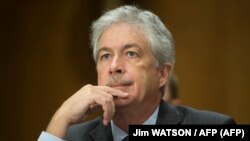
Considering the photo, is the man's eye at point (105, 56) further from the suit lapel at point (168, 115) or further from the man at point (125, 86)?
the suit lapel at point (168, 115)

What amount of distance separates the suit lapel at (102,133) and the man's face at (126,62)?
13 cm

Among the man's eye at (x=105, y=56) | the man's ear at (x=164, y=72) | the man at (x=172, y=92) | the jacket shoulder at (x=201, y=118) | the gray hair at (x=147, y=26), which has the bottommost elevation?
the jacket shoulder at (x=201, y=118)

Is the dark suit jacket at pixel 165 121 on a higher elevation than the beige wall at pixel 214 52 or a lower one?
lower

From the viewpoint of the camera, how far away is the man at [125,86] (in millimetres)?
1377

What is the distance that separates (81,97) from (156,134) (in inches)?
12.1

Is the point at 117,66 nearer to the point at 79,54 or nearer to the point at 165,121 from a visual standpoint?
the point at 165,121

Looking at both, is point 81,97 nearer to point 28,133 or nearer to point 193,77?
point 28,133

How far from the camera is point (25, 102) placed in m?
2.17

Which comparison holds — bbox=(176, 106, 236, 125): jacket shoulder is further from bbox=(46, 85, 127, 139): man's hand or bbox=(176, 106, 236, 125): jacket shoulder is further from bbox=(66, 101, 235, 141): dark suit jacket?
bbox=(46, 85, 127, 139): man's hand

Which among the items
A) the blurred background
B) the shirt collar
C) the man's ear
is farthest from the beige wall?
the shirt collar

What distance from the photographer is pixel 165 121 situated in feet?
4.88

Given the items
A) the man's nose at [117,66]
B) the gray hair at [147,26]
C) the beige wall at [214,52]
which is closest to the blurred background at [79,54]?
the beige wall at [214,52]

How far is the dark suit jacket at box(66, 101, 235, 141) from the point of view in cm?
148

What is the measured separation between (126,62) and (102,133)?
0.80ft
